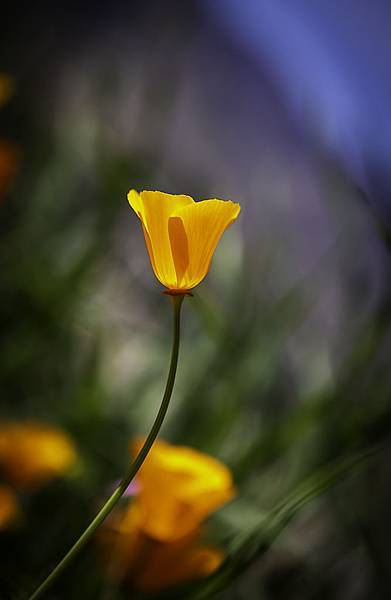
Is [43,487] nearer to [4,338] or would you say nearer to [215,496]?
[4,338]

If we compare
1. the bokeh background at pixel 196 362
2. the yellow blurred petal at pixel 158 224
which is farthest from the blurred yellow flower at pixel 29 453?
the yellow blurred petal at pixel 158 224

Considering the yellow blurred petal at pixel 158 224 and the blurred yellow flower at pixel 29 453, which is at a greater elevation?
the yellow blurred petal at pixel 158 224

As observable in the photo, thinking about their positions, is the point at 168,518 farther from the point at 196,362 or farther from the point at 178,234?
the point at 196,362

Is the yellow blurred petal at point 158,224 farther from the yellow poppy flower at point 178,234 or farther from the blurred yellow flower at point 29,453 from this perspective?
the blurred yellow flower at point 29,453

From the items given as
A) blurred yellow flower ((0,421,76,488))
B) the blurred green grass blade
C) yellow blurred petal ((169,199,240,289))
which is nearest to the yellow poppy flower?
yellow blurred petal ((169,199,240,289))

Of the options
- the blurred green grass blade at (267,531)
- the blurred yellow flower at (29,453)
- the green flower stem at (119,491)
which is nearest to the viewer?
the green flower stem at (119,491)

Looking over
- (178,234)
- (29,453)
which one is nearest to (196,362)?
(29,453)

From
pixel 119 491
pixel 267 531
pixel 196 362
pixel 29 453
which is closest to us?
pixel 119 491

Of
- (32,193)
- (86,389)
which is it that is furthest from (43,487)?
(32,193)
